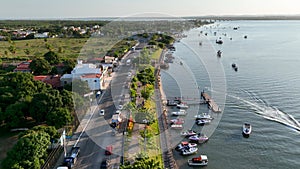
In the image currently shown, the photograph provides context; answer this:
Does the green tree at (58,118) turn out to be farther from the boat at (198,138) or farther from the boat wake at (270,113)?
the boat wake at (270,113)

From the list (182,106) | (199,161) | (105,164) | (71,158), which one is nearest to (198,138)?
(199,161)

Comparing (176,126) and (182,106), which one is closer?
(176,126)

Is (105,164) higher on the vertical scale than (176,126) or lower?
higher

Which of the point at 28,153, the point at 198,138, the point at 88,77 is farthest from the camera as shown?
the point at 88,77

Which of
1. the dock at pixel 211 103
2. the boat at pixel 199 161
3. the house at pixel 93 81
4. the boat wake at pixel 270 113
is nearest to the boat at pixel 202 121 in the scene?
the dock at pixel 211 103

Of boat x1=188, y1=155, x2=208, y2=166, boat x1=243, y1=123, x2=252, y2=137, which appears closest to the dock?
boat x1=243, y1=123, x2=252, y2=137

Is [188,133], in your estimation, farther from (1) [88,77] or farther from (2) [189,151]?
(1) [88,77]

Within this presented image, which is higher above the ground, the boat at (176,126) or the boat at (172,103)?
the boat at (172,103)
